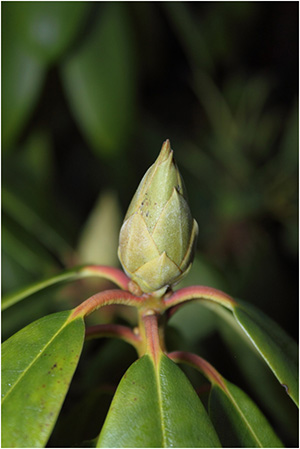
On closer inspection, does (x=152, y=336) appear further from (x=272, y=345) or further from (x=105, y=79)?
(x=105, y=79)

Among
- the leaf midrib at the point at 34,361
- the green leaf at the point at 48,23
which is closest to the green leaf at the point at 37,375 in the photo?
the leaf midrib at the point at 34,361

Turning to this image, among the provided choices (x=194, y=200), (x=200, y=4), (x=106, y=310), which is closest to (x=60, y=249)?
(x=106, y=310)

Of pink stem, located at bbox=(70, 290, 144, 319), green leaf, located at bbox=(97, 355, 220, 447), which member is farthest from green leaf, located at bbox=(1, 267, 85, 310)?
green leaf, located at bbox=(97, 355, 220, 447)

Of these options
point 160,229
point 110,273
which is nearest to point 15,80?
point 110,273

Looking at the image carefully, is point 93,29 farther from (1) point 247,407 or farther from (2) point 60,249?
(1) point 247,407

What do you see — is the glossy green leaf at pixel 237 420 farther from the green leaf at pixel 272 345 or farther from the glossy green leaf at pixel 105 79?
the glossy green leaf at pixel 105 79

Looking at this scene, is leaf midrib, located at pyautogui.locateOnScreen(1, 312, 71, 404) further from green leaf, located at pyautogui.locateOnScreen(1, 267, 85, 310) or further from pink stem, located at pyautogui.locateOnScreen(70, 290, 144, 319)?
green leaf, located at pyautogui.locateOnScreen(1, 267, 85, 310)
